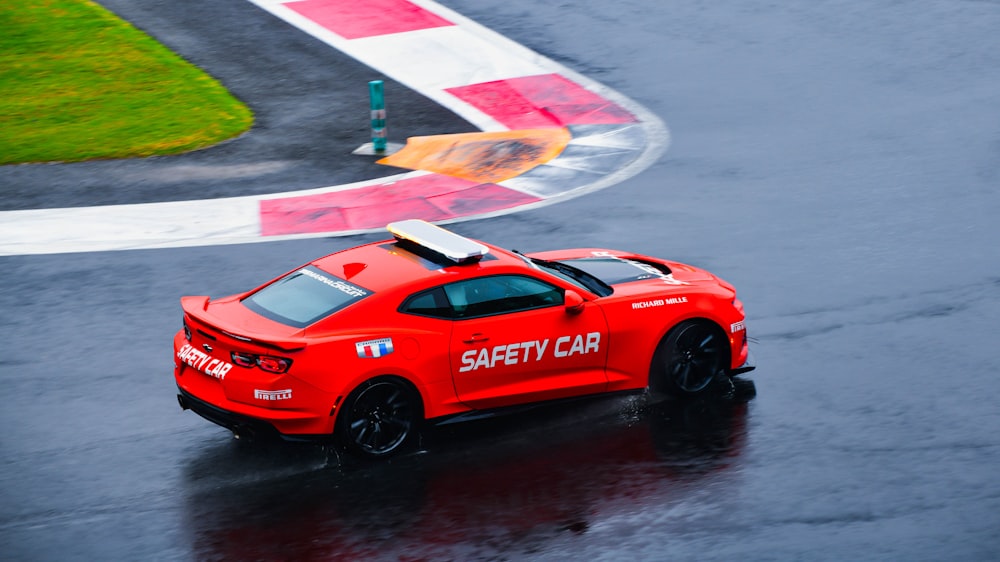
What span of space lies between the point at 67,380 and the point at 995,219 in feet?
35.1

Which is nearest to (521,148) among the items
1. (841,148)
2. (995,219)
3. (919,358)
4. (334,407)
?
(841,148)

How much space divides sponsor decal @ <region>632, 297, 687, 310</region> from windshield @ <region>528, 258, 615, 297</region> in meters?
0.26

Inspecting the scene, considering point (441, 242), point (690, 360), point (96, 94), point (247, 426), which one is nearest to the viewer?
point (247, 426)

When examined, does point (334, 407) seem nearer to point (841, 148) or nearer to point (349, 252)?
point (349, 252)

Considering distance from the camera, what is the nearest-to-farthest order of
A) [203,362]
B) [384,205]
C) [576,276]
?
[203,362]
[576,276]
[384,205]

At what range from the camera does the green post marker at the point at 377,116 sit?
60.5ft

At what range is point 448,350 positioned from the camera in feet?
31.4

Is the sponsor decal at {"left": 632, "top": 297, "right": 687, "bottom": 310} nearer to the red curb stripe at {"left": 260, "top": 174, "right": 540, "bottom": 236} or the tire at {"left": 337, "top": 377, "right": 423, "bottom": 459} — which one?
the tire at {"left": 337, "top": 377, "right": 423, "bottom": 459}

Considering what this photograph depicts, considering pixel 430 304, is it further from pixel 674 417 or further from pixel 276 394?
pixel 674 417

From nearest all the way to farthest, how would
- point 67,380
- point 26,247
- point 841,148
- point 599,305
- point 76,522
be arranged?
point 76,522 → point 599,305 → point 67,380 → point 26,247 → point 841,148

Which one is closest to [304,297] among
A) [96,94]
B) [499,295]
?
[499,295]

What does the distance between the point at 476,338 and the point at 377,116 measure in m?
9.53

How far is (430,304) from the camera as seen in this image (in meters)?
9.66

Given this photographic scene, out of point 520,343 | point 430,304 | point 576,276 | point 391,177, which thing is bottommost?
point 391,177
